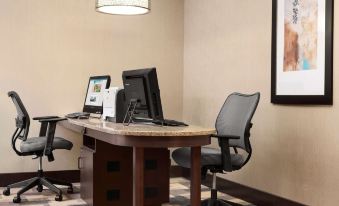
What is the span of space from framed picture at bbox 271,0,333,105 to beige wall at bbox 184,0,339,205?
0.24 feet

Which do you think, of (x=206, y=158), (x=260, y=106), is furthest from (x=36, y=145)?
(x=260, y=106)

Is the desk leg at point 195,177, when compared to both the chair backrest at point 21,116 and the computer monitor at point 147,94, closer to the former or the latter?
A: the computer monitor at point 147,94

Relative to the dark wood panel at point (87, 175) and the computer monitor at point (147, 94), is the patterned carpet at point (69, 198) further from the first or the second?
the computer monitor at point (147, 94)

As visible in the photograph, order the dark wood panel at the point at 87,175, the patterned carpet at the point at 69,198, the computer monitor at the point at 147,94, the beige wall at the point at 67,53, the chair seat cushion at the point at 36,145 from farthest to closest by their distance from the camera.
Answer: the beige wall at the point at 67,53, the chair seat cushion at the point at 36,145, the patterned carpet at the point at 69,198, the dark wood panel at the point at 87,175, the computer monitor at the point at 147,94

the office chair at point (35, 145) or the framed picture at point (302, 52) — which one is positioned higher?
the framed picture at point (302, 52)

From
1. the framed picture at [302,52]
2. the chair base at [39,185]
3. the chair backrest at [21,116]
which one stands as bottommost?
the chair base at [39,185]

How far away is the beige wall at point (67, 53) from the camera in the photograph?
5.19 meters

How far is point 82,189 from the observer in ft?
14.5

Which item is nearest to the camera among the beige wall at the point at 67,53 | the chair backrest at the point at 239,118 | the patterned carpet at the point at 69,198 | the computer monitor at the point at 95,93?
the chair backrest at the point at 239,118

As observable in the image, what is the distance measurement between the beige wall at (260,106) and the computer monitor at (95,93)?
1.20 m

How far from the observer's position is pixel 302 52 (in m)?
3.79

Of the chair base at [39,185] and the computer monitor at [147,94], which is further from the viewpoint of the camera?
the chair base at [39,185]

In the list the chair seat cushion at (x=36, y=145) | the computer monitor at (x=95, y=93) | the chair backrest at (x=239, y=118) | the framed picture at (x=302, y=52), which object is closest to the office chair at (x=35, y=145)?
the chair seat cushion at (x=36, y=145)

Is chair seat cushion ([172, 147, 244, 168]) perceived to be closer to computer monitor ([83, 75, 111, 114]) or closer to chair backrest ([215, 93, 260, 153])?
chair backrest ([215, 93, 260, 153])
